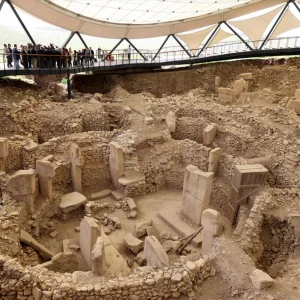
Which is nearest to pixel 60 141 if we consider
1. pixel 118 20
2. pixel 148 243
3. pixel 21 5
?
pixel 148 243

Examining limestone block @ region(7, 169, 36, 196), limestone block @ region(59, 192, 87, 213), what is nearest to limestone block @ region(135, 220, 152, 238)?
limestone block @ region(59, 192, 87, 213)

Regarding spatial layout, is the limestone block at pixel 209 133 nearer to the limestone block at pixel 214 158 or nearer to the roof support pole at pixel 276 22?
the limestone block at pixel 214 158

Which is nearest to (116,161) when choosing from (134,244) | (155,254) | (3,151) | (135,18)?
(134,244)

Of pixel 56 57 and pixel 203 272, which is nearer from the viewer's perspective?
pixel 203 272

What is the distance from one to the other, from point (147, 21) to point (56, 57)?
27.4ft

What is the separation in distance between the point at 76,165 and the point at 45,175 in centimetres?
127

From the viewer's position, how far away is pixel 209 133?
41.6 ft

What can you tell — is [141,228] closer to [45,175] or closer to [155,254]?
[155,254]

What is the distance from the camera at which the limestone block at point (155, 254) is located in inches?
258

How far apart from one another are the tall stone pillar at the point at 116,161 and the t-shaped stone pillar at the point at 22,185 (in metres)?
3.04

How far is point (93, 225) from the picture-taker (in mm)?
7312

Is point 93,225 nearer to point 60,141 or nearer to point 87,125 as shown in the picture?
point 60,141

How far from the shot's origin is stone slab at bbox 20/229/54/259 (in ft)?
25.5

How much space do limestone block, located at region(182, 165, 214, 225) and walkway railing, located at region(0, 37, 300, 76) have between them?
10631 mm
